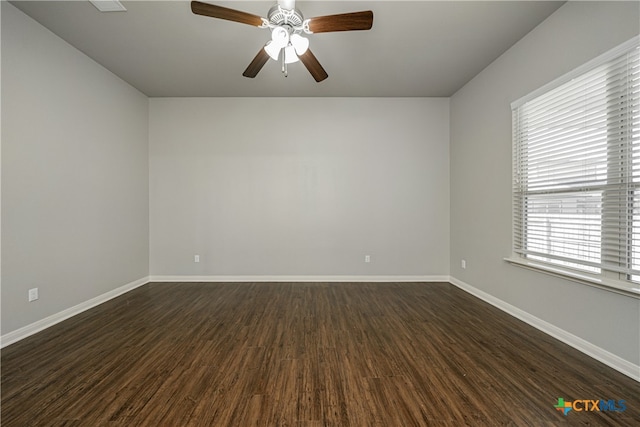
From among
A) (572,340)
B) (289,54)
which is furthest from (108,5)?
(572,340)

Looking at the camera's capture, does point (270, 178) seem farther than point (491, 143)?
Yes

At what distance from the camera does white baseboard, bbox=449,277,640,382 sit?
5.96 ft

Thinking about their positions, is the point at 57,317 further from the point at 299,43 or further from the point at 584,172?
the point at 584,172

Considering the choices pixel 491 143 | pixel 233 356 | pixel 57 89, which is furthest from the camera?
pixel 491 143

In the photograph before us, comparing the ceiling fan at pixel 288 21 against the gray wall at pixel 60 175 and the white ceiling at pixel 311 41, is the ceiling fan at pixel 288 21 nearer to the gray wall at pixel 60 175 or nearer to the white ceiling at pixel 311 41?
the white ceiling at pixel 311 41

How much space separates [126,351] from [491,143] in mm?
4528

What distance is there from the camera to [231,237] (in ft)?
14.0

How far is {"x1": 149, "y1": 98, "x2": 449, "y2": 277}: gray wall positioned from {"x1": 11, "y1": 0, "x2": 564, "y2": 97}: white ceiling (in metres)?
0.46

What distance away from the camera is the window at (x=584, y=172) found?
184cm

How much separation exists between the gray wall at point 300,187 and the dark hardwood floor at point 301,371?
128 centimetres

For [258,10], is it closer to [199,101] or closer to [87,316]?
[199,101]

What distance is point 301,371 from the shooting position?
1868mm

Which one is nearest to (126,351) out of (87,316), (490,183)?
(87,316)

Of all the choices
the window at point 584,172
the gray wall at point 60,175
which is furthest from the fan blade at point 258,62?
the window at point 584,172
